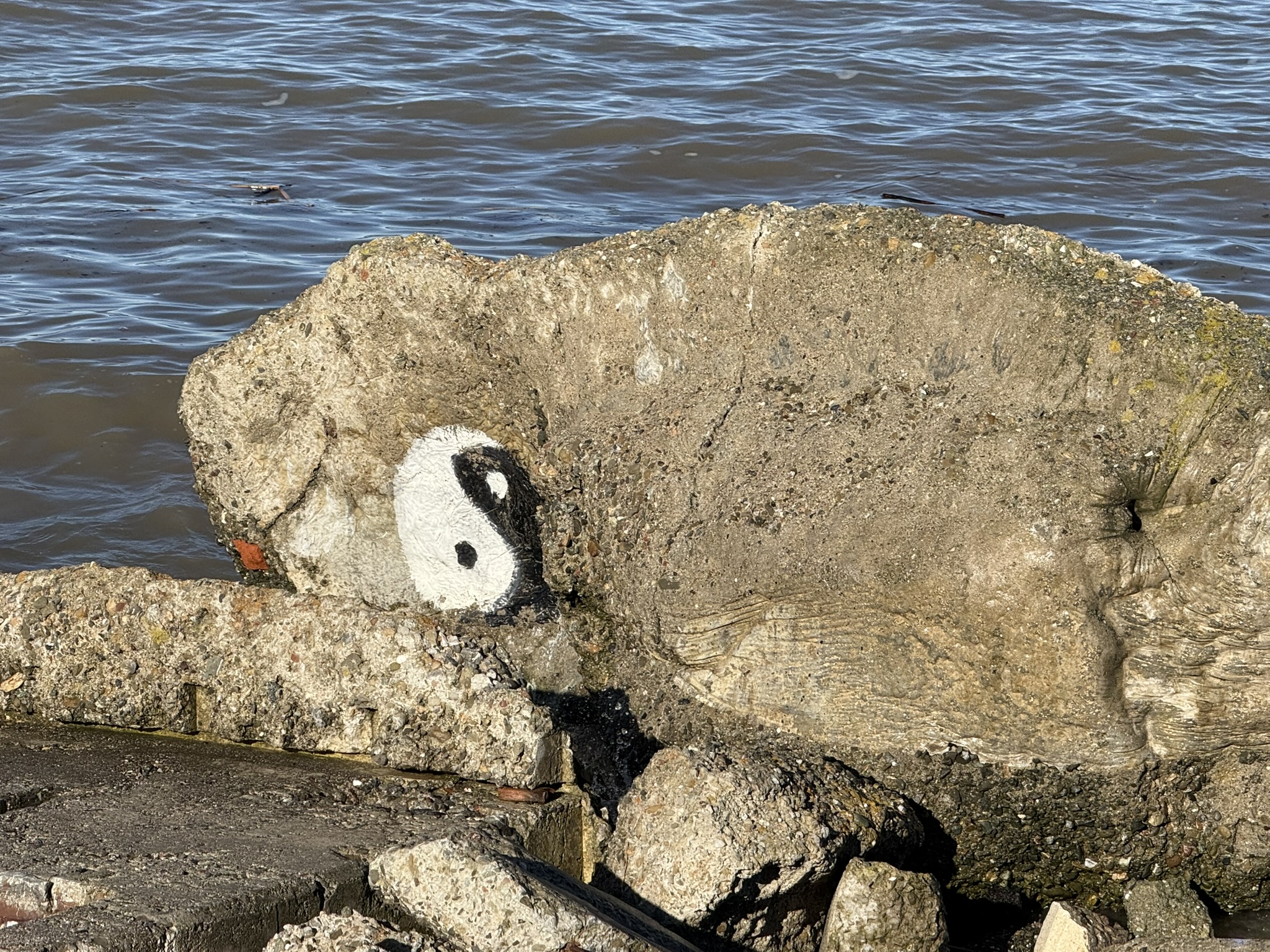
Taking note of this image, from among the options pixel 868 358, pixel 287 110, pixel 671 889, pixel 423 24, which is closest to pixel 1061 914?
pixel 671 889

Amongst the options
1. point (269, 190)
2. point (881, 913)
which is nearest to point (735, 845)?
point (881, 913)

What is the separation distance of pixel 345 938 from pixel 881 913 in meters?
1.20

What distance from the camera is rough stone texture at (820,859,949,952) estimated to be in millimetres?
2918

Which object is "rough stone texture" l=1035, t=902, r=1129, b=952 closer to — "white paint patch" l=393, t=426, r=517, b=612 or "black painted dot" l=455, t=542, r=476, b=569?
"white paint patch" l=393, t=426, r=517, b=612

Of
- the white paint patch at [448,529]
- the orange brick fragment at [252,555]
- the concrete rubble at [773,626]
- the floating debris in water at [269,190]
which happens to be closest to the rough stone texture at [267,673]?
the concrete rubble at [773,626]

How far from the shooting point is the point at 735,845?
2.88m

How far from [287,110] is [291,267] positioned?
9.40 ft

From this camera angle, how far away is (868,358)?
3320 mm

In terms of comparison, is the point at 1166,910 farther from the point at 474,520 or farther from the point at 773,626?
the point at 474,520

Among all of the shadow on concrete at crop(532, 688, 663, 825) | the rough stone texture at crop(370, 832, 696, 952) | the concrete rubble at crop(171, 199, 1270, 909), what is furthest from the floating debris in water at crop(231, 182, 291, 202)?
the rough stone texture at crop(370, 832, 696, 952)

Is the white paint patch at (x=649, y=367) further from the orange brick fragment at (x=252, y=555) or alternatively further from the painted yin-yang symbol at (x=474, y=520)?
the orange brick fragment at (x=252, y=555)

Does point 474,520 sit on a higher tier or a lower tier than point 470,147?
lower

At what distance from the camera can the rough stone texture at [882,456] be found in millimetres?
3086

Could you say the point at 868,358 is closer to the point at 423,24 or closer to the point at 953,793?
the point at 953,793
